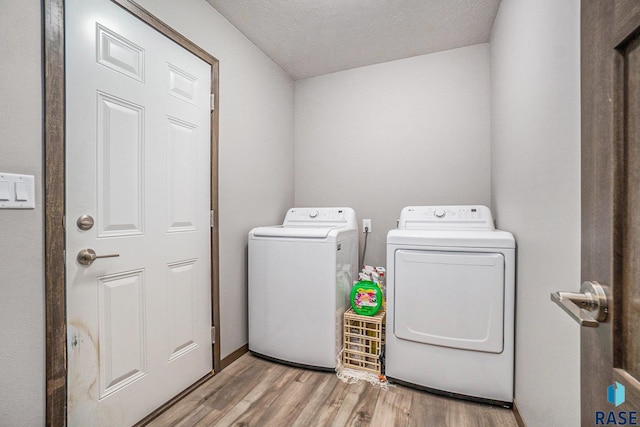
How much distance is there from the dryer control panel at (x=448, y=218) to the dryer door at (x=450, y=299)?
1.57 ft

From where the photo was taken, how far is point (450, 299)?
1627mm

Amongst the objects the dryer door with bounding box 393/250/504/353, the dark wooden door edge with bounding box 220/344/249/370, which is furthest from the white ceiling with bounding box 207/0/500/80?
the dark wooden door edge with bounding box 220/344/249/370

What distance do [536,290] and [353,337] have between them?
1152mm

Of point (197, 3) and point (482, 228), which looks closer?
point (197, 3)

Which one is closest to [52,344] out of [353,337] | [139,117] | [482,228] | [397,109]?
[139,117]

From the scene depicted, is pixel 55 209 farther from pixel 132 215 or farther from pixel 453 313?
pixel 453 313

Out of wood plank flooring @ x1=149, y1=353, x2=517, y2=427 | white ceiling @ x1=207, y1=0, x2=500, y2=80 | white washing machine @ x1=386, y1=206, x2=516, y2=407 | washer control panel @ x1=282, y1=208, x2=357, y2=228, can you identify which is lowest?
wood plank flooring @ x1=149, y1=353, x2=517, y2=427

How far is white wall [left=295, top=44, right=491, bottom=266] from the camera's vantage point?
233cm

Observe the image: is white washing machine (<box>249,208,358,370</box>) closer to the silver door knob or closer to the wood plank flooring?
the wood plank flooring

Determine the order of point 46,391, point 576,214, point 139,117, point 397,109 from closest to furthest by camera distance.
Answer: point 576,214
point 46,391
point 139,117
point 397,109

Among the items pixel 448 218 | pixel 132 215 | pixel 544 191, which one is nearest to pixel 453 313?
pixel 448 218

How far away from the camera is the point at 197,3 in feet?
5.76

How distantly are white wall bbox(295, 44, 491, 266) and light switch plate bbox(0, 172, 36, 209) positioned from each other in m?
2.08

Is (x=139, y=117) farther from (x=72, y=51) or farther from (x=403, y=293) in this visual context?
(x=403, y=293)
